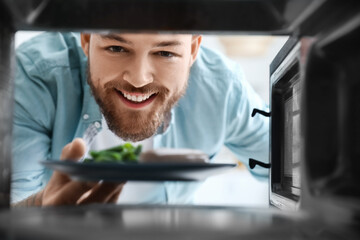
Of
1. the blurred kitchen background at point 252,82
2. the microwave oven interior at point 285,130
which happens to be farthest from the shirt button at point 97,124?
the blurred kitchen background at point 252,82

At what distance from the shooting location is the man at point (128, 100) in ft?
5.49

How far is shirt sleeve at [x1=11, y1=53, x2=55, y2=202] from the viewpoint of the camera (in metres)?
1.66

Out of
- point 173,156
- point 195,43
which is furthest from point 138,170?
point 195,43

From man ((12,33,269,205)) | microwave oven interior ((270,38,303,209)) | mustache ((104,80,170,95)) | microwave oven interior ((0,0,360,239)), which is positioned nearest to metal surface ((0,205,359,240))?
microwave oven interior ((0,0,360,239))

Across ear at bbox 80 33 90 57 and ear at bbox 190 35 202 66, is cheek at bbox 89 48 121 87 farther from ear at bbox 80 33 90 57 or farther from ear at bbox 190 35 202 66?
ear at bbox 190 35 202 66

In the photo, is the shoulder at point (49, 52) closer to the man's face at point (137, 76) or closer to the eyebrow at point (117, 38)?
the man's face at point (137, 76)

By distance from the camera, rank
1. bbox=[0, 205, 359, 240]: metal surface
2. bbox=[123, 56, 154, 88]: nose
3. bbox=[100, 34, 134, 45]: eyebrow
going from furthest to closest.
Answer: bbox=[123, 56, 154, 88]: nose, bbox=[100, 34, 134, 45]: eyebrow, bbox=[0, 205, 359, 240]: metal surface

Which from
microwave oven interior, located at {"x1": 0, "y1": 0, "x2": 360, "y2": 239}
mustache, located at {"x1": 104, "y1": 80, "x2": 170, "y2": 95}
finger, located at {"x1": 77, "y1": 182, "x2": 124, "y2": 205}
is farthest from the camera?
mustache, located at {"x1": 104, "y1": 80, "x2": 170, "y2": 95}

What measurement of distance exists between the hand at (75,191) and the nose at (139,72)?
2.15 ft

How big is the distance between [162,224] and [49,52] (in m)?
1.46

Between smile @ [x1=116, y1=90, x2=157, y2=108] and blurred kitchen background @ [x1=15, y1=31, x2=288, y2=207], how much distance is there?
1.82m

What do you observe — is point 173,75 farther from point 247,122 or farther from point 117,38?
point 247,122

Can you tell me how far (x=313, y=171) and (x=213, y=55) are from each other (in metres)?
1.55

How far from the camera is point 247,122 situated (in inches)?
79.6
